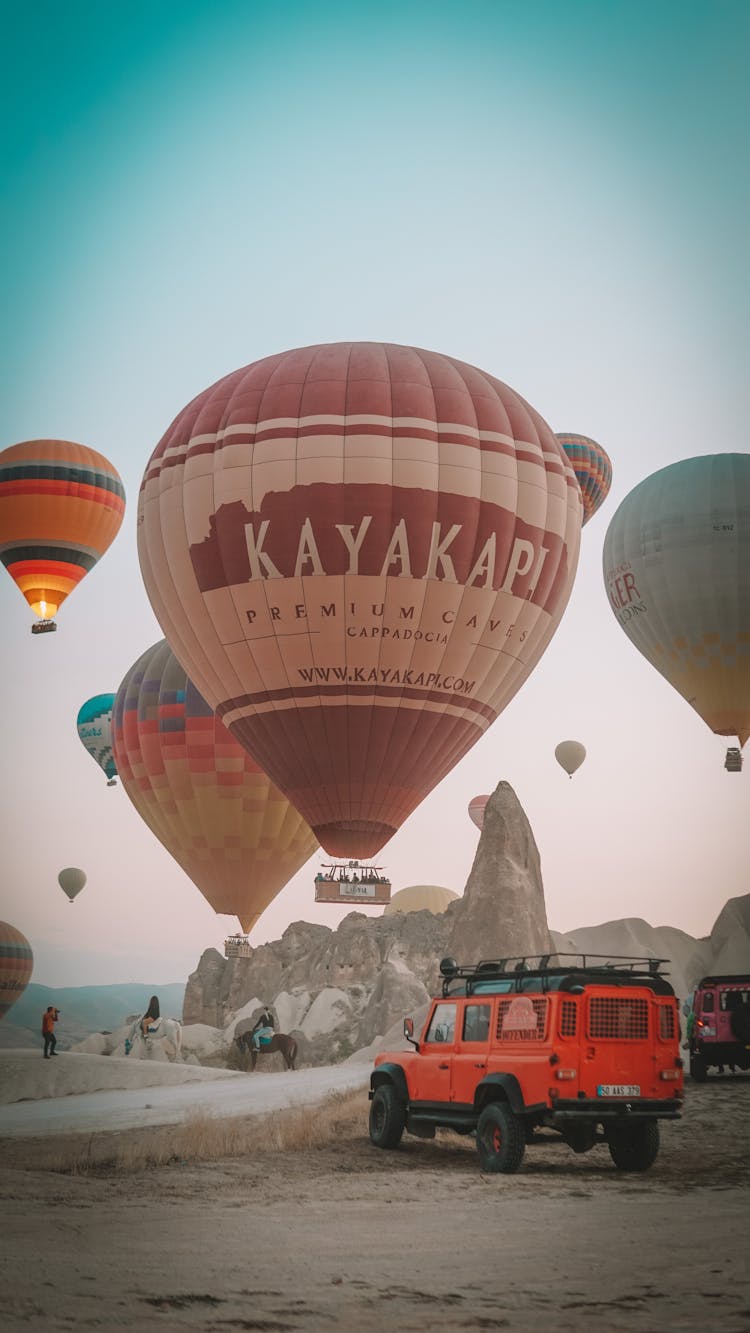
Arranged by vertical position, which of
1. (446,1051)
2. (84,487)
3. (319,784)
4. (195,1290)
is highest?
(84,487)

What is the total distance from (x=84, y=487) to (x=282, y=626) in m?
20.6

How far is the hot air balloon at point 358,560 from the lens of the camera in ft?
104

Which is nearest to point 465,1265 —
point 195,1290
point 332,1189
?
point 195,1290

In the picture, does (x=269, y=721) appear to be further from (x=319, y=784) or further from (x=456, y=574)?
(x=456, y=574)

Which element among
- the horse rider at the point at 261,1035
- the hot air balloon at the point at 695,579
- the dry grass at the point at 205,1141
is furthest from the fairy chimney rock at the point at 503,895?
the dry grass at the point at 205,1141

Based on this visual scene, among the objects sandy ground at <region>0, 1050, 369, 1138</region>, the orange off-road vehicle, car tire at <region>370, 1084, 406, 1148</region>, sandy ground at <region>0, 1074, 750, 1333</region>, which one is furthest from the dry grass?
the orange off-road vehicle

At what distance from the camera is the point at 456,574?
32.2m

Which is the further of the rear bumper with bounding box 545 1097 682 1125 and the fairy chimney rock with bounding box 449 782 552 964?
the fairy chimney rock with bounding box 449 782 552 964

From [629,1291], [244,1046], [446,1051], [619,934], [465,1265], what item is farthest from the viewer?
[619,934]

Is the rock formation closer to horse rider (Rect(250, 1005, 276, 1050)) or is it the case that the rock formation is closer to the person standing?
horse rider (Rect(250, 1005, 276, 1050))

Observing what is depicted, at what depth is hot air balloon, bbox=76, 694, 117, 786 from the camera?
2532 inches

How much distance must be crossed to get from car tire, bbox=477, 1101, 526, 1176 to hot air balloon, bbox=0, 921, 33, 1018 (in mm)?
51375

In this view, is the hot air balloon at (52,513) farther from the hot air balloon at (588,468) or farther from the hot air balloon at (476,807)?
the hot air balloon at (476,807)

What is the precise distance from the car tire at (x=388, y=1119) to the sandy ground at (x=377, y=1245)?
77cm
